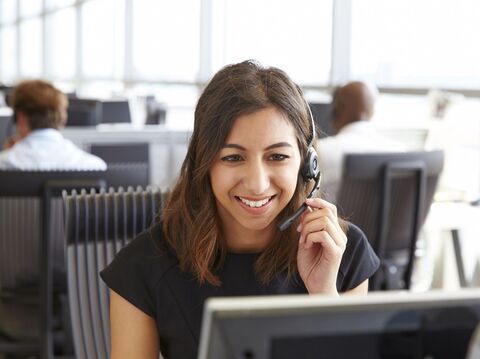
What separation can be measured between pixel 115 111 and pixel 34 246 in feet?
12.0

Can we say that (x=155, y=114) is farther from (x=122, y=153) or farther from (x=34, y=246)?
(x=34, y=246)

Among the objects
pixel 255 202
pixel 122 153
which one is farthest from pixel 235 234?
pixel 122 153

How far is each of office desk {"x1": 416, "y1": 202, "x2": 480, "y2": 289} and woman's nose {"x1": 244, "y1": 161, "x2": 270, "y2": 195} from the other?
213 cm

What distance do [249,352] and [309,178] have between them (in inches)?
34.1

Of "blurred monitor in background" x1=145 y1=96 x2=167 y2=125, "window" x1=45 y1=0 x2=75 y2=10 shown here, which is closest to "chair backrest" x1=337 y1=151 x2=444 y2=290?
"blurred monitor in background" x1=145 y1=96 x2=167 y2=125

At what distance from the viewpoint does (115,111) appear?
640 centimetres

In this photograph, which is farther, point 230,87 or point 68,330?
point 68,330

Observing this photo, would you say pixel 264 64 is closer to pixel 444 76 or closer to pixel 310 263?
pixel 310 263

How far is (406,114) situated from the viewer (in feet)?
19.7

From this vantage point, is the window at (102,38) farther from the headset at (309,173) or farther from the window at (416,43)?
the headset at (309,173)

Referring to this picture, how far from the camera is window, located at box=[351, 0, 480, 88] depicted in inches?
210

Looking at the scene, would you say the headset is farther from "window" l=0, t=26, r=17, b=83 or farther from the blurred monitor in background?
"window" l=0, t=26, r=17, b=83

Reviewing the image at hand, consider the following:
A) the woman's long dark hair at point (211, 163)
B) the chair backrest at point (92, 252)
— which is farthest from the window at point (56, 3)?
the woman's long dark hair at point (211, 163)

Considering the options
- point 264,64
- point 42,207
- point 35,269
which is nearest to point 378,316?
point 264,64
